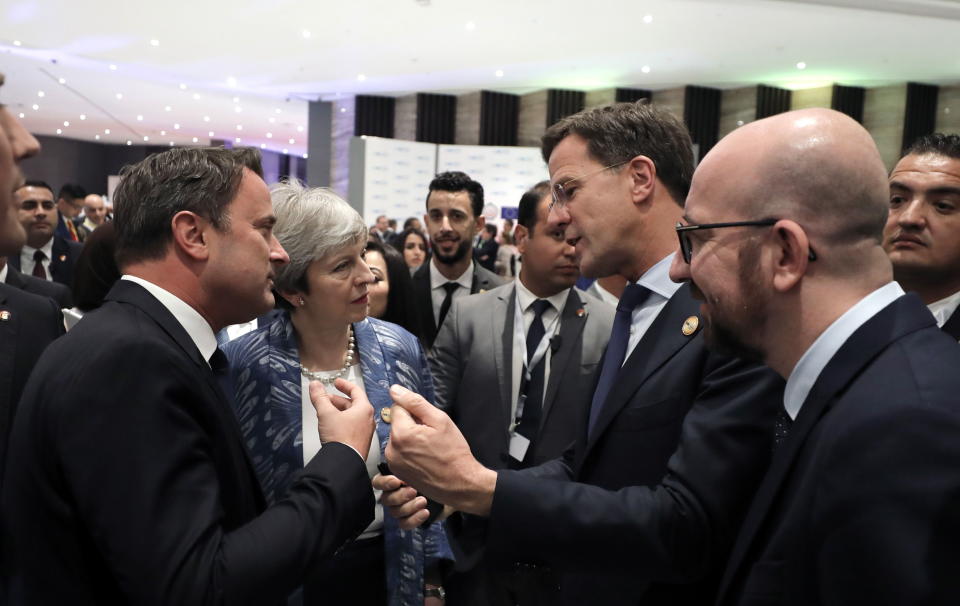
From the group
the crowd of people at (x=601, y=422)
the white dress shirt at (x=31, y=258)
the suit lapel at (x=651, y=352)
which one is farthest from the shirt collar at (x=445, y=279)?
the white dress shirt at (x=31, y=258)

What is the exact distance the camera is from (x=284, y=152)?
30.2 meters

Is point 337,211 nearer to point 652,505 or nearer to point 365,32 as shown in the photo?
point 652,505

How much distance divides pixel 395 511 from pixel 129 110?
2102 centimetres

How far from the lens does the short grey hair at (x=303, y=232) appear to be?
93.0 inches

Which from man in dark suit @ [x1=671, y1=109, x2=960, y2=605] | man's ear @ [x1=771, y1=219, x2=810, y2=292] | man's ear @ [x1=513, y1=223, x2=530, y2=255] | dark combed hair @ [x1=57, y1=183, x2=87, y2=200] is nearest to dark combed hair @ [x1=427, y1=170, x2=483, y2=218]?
man's ear @ [x1=513, y1=223, x2=530, y2=255]

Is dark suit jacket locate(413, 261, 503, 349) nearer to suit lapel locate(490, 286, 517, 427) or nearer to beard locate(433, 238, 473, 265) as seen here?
beard locate(433, 238, 473, 265)

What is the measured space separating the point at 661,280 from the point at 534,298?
1495mm

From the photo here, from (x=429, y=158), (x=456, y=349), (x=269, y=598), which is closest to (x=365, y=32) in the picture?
(x=429, y=158)

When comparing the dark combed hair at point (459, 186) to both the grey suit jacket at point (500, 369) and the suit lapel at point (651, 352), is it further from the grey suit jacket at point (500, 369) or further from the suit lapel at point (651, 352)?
the suit lapel at point (651, 352)

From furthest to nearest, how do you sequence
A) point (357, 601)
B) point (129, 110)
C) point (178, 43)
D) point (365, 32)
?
point (129, 110) → point (178, 43) → point (365, 32) → point (357, 601)

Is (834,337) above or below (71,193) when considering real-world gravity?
above

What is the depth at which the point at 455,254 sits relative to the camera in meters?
4.74

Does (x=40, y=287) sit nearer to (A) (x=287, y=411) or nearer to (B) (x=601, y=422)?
(A) (x=287, y=411)

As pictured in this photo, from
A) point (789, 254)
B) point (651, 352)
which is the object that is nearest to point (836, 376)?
point (789, 254)
